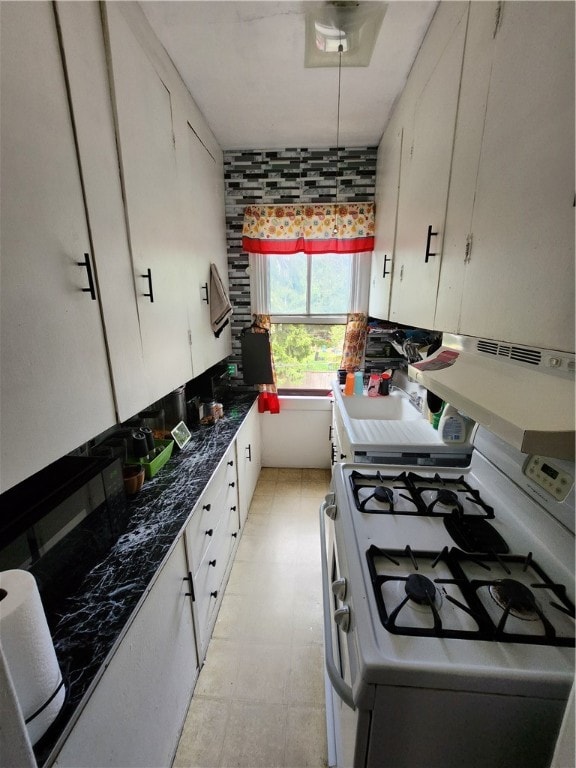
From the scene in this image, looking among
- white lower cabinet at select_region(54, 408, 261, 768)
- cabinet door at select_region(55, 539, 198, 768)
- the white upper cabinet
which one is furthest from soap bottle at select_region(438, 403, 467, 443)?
cabinet door at select_region(55, 539, 198, 768)

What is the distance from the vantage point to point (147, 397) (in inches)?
50.4

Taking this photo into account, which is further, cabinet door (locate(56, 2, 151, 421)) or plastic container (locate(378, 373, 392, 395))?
plastic container (locate(378, 373, 392, 395))

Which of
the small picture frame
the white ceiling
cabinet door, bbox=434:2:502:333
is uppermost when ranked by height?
the white ceiling

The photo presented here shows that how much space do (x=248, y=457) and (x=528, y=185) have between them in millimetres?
2184

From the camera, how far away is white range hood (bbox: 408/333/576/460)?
0.55 metres

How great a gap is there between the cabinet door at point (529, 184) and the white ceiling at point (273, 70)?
846mm

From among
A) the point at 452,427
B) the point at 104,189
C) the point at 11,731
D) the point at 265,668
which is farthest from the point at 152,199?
the point at 265,668

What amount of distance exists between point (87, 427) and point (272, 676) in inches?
54.3

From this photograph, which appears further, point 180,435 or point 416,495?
point 180,435

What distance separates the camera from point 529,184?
0.69 metres

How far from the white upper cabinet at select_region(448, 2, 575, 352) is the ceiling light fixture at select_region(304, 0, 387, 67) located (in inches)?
25.8

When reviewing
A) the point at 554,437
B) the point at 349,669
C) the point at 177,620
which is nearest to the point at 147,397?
the point at 177,620

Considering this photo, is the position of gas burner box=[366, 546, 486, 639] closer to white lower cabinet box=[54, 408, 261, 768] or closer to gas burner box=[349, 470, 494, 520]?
gas burner box=[349, 470, 494, 520]

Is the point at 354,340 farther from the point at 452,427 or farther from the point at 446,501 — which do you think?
the point at 446,501
